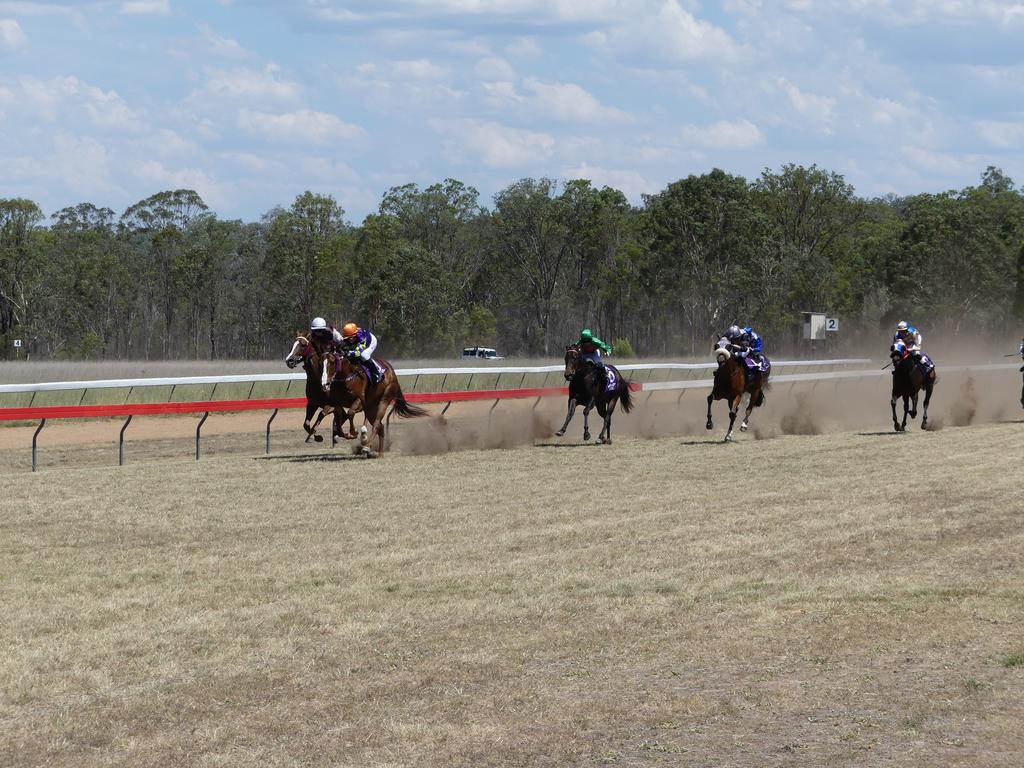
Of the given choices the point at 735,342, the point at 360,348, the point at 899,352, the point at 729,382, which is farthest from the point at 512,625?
the point at 899,352

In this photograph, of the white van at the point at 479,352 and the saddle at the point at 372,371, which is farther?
the white van at the point at 479,352

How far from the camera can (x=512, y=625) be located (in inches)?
316

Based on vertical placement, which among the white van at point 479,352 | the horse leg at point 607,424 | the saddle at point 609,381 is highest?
the saddle at point 609,381

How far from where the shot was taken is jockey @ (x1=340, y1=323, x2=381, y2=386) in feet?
61.5

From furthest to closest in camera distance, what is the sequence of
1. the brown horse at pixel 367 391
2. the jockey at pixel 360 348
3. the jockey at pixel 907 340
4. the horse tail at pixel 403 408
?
the jockey at pixel 907 340 → the horse tail at pixel 403 408 → the jockey at pixel 360 348 → the brown horse at pixel 367 391

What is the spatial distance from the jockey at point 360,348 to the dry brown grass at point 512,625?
13.0 feet

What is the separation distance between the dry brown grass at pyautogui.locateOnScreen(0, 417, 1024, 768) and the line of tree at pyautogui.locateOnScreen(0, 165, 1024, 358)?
5219 cm

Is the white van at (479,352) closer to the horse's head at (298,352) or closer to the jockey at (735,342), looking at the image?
the jockey at (735,342)

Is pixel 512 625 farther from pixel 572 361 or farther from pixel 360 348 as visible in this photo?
pixel 572 361

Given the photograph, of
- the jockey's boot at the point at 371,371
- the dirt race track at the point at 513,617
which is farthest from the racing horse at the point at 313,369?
the dirt race track at the point at 513,617

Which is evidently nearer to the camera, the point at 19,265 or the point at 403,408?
the point at 403,408

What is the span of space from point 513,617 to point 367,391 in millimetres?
11084

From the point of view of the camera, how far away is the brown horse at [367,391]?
60.4ft

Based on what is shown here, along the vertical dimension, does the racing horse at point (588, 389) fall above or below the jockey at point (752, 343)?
below
